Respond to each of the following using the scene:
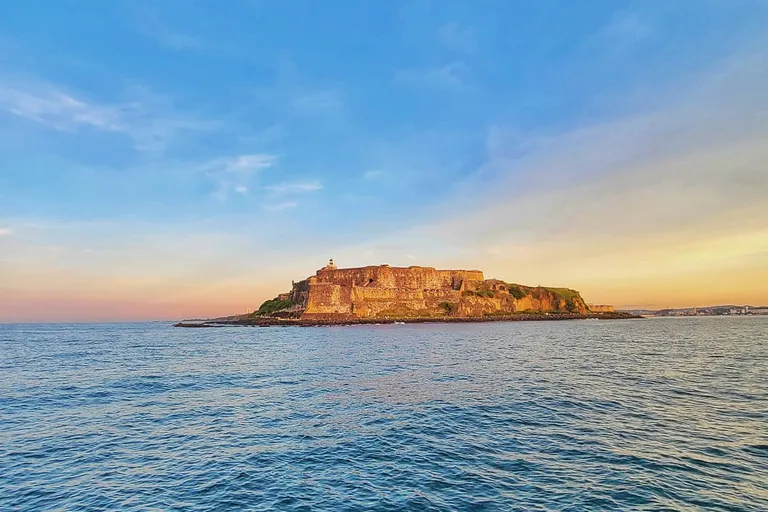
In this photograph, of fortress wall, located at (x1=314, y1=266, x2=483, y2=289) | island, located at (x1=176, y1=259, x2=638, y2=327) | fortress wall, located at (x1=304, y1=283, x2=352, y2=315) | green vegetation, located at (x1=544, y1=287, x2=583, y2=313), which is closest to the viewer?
fortress wall, located at (x1=304, y1=283, x2=352, y2=315)

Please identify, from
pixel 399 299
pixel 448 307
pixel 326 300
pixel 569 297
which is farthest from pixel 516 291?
pixel 326 300

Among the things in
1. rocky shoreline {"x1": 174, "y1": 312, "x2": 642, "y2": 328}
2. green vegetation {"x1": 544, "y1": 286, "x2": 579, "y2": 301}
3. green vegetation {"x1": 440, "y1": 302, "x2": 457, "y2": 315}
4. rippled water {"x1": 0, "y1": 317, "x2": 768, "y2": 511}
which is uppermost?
green vegetation {"x1": 544, "y1": 286, "x2": 579, "y2": 301}

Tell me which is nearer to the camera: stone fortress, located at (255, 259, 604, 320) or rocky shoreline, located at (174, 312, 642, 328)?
rocky shoreline, located at (174, 312, 642, 328)

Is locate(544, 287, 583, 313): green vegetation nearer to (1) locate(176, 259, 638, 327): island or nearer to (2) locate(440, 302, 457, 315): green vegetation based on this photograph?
(1) locate(176, 259, 638, 327): island

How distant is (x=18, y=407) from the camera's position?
16.7 metres

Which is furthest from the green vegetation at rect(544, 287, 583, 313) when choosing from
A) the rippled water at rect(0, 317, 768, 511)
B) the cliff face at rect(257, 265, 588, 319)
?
the rippled water at rect(0, 317, 768, 511)

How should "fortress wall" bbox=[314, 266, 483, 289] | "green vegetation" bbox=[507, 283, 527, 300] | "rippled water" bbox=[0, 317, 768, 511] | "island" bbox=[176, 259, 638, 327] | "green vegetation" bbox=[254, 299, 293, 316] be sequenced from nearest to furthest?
1. "rippled water" bbox=[0, 317, 768, 511]
2. "island" bbox=[176, 259, 638, 327]
3. "fortress wall" bbox=[314, 266, 483, 289]
4. "green vegetation" bbox=[254, 299, 293, 316]
5. "green vegetation" bbox=[507, 283, 527, 300]

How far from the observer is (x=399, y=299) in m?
112

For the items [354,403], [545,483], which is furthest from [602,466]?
[354,403]

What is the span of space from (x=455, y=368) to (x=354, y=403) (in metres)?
10.4

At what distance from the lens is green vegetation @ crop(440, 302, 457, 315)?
114356 millimetres

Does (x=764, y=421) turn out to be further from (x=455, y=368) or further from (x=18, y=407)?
(x=18, y=407)

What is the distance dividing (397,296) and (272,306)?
38405 millimetres

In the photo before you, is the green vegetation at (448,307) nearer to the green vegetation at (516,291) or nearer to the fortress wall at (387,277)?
the fortress wall at (387,277)
